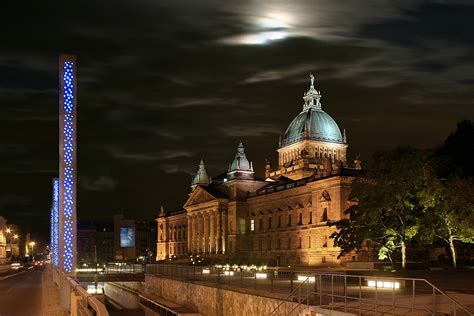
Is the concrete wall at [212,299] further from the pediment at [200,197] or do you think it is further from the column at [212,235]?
the pediment at [200,197]

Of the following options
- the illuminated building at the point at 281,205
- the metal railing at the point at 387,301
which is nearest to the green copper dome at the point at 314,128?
the illuminated building at the point at 281,205

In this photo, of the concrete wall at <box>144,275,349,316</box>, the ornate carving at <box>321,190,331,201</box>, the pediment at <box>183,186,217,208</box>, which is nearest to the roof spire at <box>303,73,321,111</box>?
the pediment at <box>183,186,217,208</box>

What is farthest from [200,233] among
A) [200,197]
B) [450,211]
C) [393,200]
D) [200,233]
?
[450,211]

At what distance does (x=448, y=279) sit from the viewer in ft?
149

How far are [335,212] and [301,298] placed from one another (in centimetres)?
7557

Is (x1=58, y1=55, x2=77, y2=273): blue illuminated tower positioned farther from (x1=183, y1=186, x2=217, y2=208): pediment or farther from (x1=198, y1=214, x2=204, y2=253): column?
(x1=198, y1=214, x2=204, y2=253): column

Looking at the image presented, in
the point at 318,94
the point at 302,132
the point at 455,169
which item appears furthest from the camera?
the point at 318,94

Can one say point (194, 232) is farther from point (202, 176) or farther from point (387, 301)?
point (387, 301)

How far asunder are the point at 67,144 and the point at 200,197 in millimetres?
127629

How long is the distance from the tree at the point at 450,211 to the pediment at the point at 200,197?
96.6 m

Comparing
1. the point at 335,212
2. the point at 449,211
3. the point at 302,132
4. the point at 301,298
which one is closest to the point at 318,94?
the point at 302,132

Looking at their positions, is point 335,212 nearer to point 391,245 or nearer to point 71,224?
point 391,245

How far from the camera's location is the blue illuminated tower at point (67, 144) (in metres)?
36.6

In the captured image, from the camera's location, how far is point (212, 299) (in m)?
47.3
